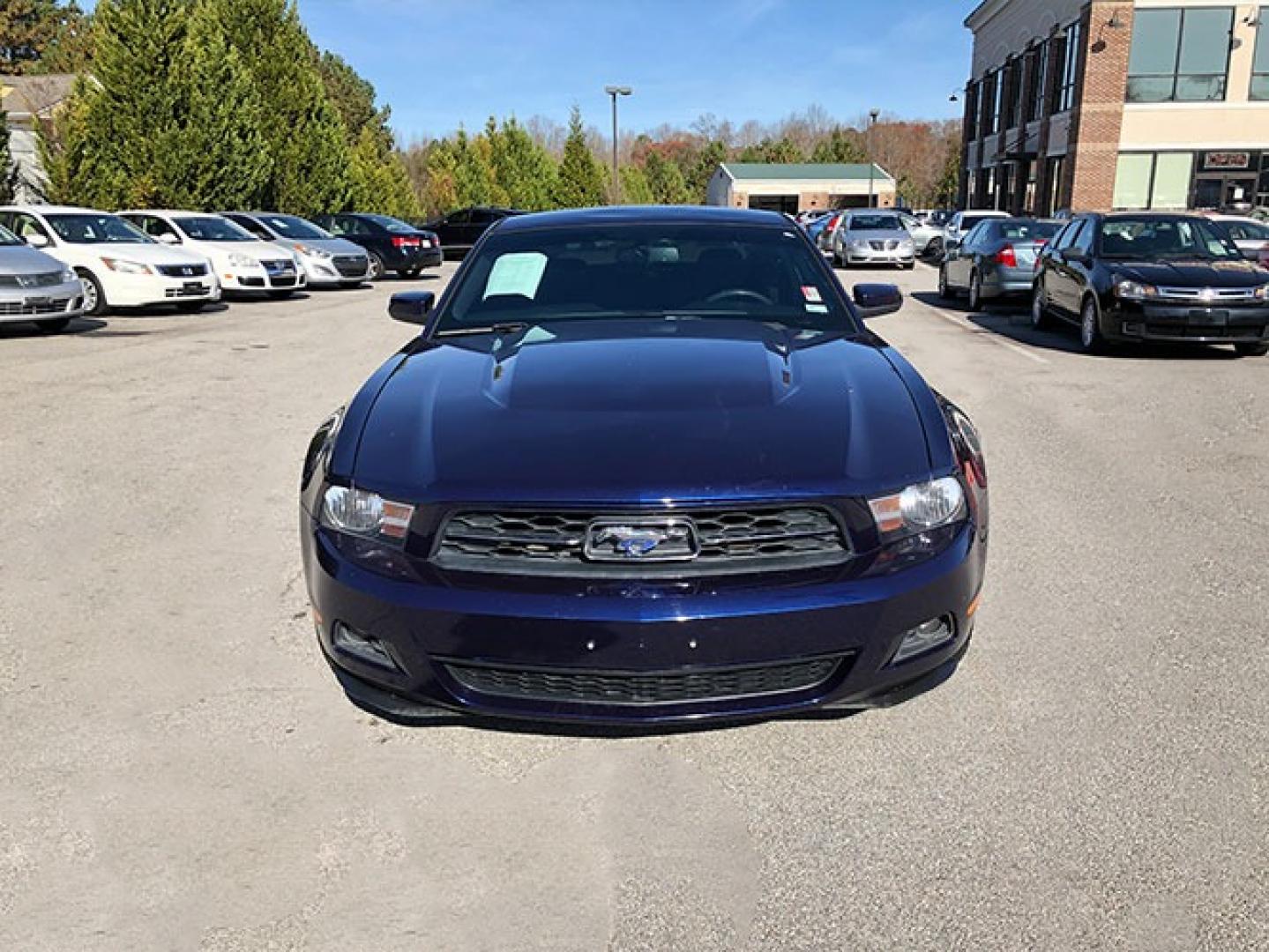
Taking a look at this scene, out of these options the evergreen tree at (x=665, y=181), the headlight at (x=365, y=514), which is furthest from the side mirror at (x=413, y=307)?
the evergreen tree at (x=665, y=181)

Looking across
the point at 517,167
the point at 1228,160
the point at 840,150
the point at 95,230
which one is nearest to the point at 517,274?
the point at 95,230

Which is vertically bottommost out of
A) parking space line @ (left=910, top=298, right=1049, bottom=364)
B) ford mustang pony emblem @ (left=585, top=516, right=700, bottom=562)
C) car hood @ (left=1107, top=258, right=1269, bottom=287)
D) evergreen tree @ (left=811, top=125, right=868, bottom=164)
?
parking space line @ (left=910, top=298, right=1049, bottom=364)

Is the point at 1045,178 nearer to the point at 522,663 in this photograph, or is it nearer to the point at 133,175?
the point at 133,175

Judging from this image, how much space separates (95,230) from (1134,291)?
535 inches

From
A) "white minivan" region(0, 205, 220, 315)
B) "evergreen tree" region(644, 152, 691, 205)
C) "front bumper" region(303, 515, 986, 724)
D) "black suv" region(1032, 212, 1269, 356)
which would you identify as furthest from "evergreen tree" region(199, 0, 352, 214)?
"evergreen tree" region(644, 152, 691, 205)

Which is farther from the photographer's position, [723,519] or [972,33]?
[972,33]

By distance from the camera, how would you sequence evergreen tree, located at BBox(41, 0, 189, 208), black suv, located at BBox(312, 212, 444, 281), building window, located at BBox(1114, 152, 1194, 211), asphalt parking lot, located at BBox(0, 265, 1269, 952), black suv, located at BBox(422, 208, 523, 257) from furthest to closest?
building window, located at BBox(1114, 152, 1194, 211) → black suv, located at BBox(422, 208, 523, 257) → black suv, located at BBox(312, 212, 444, 281) → evergreen tree, located at BBox(41, 0, 189, 208) → asphalt parking lot, located at BBox(0, 265, 1269, 952)

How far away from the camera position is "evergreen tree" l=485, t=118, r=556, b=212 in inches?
1893

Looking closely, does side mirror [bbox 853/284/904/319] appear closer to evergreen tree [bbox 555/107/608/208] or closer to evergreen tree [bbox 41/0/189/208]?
evergreen tree [bbox 41/0/189/208]

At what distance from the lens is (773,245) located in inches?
183

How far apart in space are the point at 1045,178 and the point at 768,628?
3969 cm

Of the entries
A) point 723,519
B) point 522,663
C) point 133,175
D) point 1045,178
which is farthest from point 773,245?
point 1045,178

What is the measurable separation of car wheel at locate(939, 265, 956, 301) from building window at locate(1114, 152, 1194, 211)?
18346 mm

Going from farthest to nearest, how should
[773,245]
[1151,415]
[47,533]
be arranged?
[1151,415] → [47,533] → [773,245]
